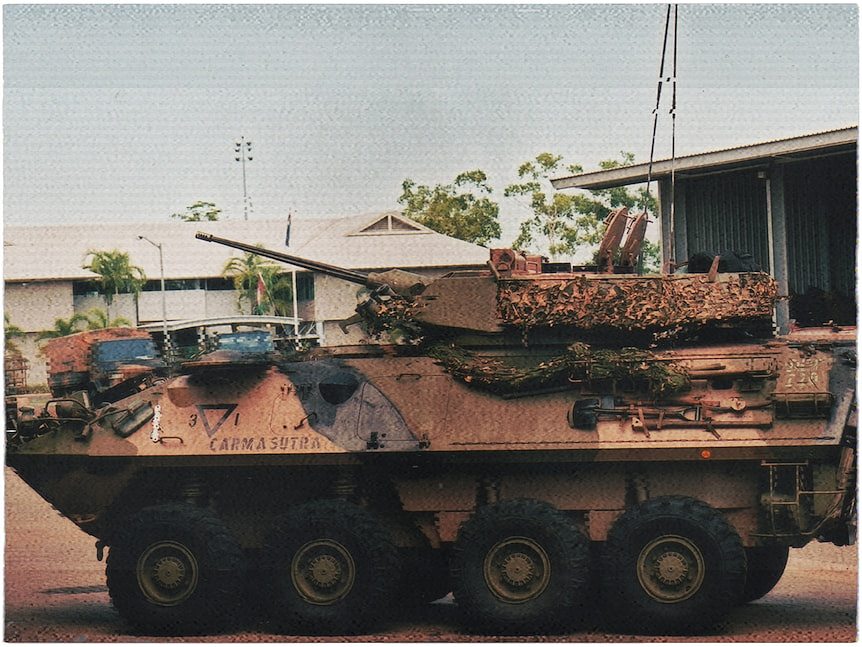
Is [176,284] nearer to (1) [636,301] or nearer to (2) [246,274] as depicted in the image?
(2) [246,274]

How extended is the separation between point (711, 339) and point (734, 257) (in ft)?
3.28

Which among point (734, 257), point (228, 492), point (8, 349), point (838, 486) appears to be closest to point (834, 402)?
point (838, 486)

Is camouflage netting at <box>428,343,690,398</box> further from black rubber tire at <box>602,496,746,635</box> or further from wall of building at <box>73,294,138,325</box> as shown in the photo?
wall of building at <box>73,294,138,325</box>

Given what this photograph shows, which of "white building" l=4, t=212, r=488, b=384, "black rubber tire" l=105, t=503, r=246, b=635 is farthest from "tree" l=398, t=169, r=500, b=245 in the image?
"black rubber tire" l=105, t=503, r=246, b=635

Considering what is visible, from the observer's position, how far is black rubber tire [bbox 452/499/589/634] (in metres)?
14.0

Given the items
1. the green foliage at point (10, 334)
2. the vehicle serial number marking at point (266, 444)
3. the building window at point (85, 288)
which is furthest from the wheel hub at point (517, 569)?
the building window at point (85, 288)

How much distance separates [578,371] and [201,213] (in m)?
7.98

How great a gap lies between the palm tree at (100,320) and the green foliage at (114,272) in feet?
1.16

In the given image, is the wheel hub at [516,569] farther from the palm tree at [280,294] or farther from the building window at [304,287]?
the building window at [304,287]

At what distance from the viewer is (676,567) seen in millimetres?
14000

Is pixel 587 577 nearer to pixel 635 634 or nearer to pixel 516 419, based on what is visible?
pixel 635 634

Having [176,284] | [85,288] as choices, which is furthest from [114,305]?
[176,284]

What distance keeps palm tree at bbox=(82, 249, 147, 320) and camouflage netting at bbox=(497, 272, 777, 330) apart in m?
9.71

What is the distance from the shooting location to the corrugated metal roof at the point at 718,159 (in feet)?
55.5
